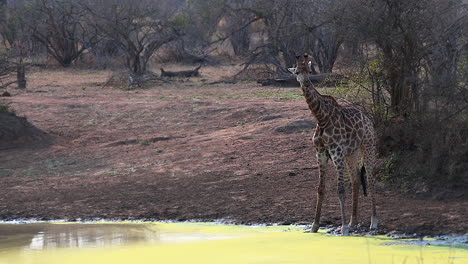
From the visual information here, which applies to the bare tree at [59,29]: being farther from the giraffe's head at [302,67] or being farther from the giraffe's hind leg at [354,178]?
the giraffe's head at [302,67]

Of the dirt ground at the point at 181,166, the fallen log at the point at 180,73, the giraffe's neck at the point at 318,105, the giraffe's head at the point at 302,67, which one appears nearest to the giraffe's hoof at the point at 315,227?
→ the dirt ground at the point at 181,166

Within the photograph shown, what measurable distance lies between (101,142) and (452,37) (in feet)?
26.7

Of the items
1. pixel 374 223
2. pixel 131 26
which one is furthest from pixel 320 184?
pixel 131 26

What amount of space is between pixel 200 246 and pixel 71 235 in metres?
2.04

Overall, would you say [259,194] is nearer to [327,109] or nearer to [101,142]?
[327,109]

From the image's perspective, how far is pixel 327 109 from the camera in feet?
31.3

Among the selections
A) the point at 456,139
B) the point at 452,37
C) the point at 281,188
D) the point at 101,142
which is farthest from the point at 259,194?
the point at 101,142

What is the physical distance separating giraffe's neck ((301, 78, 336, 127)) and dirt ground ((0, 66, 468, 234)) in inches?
55.2

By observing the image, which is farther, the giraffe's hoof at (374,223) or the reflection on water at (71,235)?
the reflection on water at (71,235)

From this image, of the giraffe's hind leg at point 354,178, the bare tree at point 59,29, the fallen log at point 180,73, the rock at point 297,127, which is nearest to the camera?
the giraffe's hind leg at point 354,178

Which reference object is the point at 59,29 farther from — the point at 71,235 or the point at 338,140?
the point at 338,140

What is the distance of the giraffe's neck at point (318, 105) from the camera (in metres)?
9.33

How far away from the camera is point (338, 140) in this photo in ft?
31.0

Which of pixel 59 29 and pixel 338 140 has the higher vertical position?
pixel 59 29
